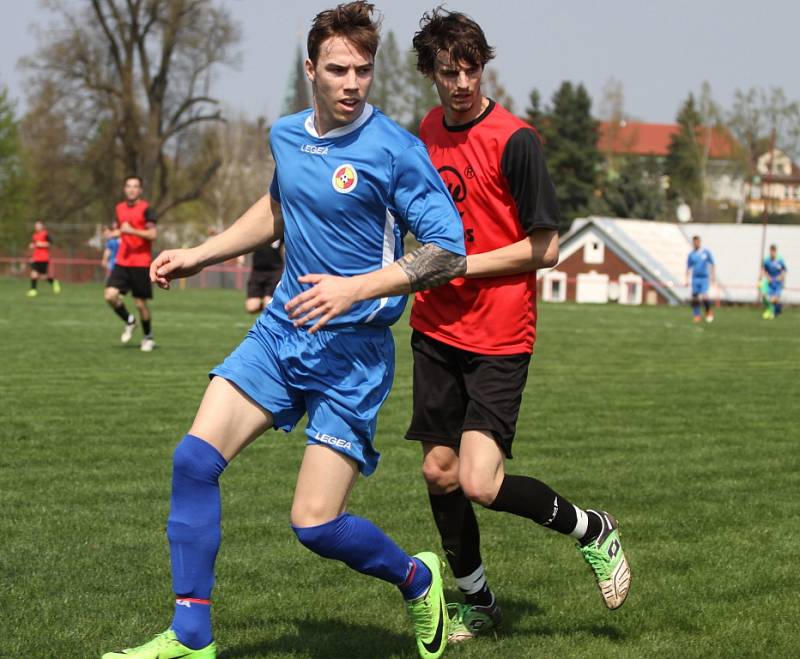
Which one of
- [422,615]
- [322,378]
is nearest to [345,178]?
[322,378]

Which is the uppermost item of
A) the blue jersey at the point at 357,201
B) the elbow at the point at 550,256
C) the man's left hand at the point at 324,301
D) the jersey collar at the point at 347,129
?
the jersey collar at the point at 347,129

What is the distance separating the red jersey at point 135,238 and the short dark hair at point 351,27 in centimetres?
1300

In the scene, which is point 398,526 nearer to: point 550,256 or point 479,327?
point 479,327

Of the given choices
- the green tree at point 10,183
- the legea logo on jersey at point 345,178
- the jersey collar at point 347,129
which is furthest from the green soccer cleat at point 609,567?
the green tree at point 10,183

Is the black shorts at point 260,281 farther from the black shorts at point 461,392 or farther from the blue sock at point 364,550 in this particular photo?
the blue sock at point 364,550

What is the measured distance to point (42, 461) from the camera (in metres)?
8.13

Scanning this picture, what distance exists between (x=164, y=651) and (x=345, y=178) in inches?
65.1

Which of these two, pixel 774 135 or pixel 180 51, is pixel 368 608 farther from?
pixel 774 135

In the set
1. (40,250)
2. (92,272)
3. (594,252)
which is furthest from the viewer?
(594,252)

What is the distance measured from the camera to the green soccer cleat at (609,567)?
4.79 m

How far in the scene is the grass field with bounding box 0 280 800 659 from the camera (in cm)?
470

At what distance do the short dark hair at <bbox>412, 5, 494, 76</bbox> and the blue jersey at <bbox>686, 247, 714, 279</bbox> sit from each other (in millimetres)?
28623

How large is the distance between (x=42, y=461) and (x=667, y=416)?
232 inches

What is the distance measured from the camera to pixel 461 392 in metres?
4.93
